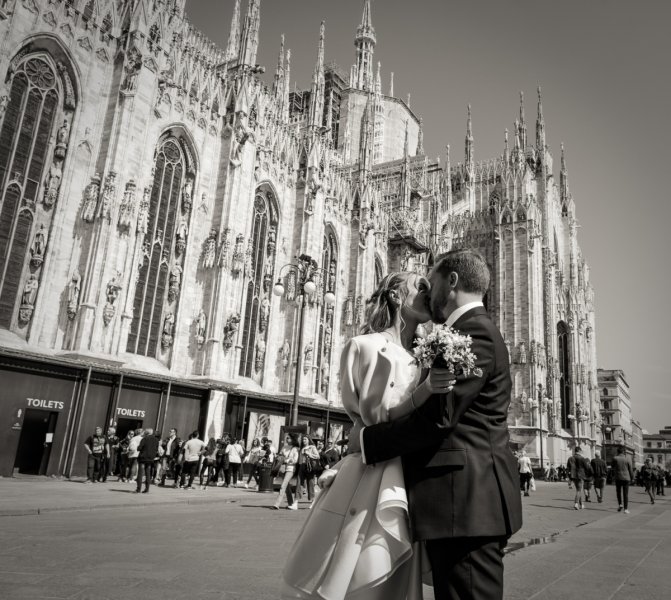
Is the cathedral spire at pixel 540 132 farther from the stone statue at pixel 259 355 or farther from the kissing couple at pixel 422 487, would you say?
the kissing couple at pixel 422 487

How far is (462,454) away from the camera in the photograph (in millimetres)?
2191

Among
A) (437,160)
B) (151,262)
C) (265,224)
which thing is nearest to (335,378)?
(265,224)

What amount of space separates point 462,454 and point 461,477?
0.09 meters

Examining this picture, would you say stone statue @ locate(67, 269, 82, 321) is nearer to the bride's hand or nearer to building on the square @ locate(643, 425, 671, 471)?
the bride's hand

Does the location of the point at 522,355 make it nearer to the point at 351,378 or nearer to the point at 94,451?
the point at 94,451

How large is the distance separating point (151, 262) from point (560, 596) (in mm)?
21111

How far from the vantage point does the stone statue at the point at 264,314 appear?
28.2m

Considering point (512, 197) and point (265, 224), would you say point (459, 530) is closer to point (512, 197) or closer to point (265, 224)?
point (265, 224)

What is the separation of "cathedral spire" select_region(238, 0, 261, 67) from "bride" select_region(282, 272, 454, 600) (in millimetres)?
27816

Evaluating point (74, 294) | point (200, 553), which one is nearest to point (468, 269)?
point (200, 553)

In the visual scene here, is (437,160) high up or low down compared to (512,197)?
up

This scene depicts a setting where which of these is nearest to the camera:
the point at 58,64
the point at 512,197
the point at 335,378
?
the point at 58,64

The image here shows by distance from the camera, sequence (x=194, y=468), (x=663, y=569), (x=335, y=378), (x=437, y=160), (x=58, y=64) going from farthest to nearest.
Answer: (x=437, y=160) < (x=335, y=378) < (x=58, y=64) < (x=194, y=468) < (x=663, y=569)

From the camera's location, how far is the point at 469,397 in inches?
86.0
